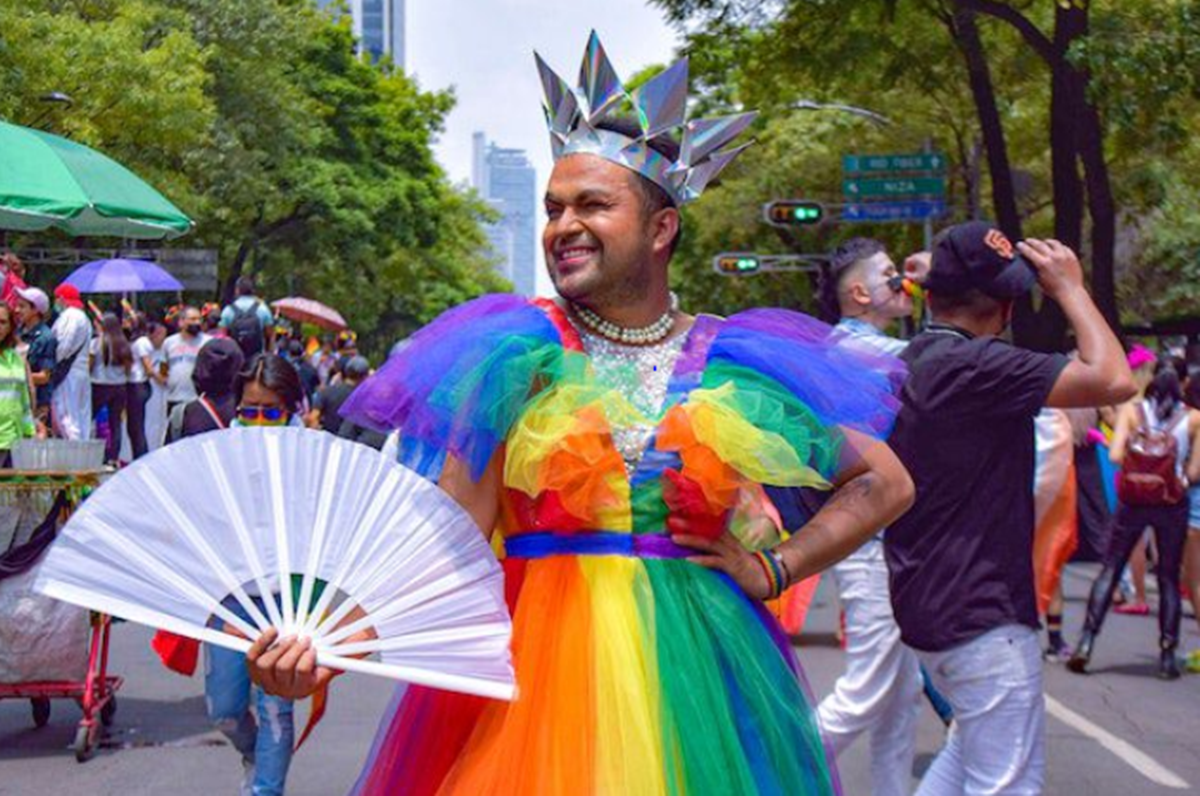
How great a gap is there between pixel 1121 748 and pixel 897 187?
16032 mm

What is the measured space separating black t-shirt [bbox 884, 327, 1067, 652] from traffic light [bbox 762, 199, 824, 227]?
71.1 feet

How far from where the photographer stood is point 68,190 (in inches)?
334

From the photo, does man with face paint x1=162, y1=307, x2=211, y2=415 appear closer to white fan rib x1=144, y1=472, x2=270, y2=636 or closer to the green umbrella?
the green umbrella

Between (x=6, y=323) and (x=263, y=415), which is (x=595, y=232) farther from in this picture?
(x=6, y=323)

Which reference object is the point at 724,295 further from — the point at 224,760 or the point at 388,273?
the point at 224,760

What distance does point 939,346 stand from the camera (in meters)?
4.25

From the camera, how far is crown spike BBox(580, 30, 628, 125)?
315 centimetres

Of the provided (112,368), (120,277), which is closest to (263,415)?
(112,368)

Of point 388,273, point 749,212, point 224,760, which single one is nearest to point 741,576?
point 224,760

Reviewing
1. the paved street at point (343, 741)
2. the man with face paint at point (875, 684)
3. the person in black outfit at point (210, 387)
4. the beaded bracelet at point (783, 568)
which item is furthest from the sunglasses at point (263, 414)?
the beaded bracelet at point (783, 568)

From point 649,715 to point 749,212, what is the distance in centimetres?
3878

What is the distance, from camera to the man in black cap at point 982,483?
4.02 meters

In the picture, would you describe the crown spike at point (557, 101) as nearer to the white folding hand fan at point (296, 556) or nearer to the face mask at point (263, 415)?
the white folding hand fan at point (296, 556)

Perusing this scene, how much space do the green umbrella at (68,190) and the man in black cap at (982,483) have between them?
17.9 ft
